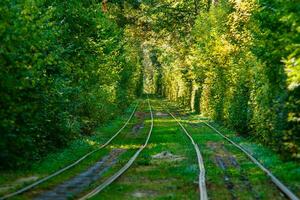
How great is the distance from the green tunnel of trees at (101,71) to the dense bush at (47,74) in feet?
Answer: 0.14

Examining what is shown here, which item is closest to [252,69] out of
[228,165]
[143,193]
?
[228,165]

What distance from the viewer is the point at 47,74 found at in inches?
798

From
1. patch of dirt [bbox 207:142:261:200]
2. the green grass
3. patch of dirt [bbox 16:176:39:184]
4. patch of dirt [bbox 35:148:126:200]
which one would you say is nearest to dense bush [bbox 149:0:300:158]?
the green grass

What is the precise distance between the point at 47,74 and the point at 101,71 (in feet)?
40.4

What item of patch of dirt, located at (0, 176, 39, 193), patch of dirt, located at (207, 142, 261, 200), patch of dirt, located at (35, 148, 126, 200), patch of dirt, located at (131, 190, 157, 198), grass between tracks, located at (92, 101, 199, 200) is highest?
patch of dirt, located at (207, 142, 261, 200)

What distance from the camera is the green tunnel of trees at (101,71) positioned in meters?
13.9

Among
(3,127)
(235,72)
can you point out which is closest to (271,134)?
(235,72)

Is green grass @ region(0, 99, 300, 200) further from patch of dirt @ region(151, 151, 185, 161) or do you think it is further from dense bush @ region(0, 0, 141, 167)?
dense bush @ region(0, 0, 141, 167)

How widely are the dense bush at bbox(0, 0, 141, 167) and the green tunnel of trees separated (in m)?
0.04

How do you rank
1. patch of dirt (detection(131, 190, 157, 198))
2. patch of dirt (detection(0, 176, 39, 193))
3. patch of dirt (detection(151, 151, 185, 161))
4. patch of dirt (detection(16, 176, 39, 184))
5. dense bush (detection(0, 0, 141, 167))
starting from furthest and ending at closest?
1. patch of dirt (detection(151, 151, 185, 161))
2. patch of dirt (detection(16, 176, 39, 184))
3. patch of dirt (detection(0, 176, 39, 193))
4. dense bush (detection(0, 0, 141, 167))
5. patch of dirt (detection(131, 190, 157, 198))

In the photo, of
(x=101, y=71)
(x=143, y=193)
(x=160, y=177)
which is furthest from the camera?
(x=101, y=71)

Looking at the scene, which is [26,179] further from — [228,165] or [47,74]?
[228,165]

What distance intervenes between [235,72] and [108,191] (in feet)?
63.9

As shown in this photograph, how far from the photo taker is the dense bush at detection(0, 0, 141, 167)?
13.2 meters
